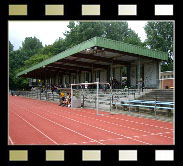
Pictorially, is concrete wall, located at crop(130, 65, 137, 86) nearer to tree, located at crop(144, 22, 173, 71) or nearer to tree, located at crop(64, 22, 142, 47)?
tree, located at crop(144, 22, 173, 71)

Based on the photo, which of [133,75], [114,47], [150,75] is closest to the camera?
[114,47]

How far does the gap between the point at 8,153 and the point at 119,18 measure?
2901 mm

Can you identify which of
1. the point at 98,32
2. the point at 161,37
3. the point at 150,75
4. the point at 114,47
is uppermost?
the point at 98,32

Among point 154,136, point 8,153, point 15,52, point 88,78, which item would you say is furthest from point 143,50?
point 15,52

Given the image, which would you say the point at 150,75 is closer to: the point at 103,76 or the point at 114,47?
the point at 114,47

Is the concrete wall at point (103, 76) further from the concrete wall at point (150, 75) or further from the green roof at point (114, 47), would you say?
the green roof at point (114, 47)

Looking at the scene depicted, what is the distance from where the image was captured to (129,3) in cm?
373

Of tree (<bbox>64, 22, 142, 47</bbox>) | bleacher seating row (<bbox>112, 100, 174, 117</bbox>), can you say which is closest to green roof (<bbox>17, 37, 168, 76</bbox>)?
bleacher seating row (<bbox>112, 100, 174, 117</bbox>)

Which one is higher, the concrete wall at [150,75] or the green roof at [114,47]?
the green roof at [114,47]

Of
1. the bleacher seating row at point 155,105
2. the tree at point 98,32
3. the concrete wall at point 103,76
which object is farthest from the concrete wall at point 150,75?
the tree at point 98,32

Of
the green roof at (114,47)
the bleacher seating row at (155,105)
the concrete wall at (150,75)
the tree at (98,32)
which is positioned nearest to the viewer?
the bleacher seating row at (155,105)

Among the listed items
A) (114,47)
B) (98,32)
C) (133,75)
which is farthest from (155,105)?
(98,32)

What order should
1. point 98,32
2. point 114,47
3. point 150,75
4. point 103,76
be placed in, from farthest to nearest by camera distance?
point 98,32 → point 103,76 → point 150,75 → point 114,47
